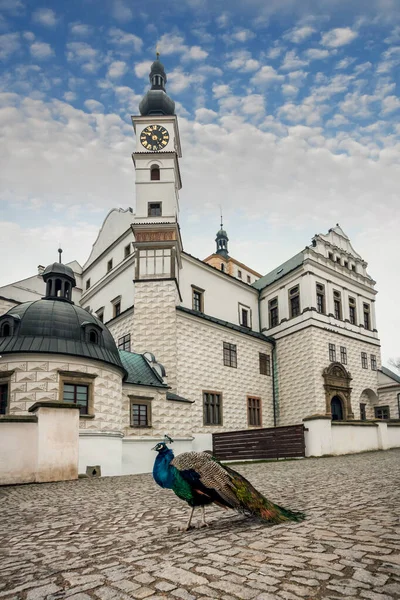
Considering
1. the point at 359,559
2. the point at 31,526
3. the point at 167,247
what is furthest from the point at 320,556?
the point at 167,247

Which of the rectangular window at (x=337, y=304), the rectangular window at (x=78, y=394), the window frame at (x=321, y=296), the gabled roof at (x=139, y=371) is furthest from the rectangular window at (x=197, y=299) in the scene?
the rectangular window at (x=78, y=394)

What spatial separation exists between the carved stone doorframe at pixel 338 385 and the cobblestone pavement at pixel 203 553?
2326 centimetres

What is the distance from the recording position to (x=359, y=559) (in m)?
3.86

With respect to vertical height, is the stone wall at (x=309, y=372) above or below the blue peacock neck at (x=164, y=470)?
A: above

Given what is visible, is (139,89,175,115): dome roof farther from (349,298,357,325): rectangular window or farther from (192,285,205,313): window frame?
(349,298,357,325): rectangular window

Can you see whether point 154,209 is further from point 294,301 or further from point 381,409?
point 381,409

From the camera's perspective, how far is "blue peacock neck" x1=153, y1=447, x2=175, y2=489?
5.37 metres

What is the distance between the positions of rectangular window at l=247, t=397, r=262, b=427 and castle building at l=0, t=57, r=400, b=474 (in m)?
0.12

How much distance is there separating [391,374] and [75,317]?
85.2 feet

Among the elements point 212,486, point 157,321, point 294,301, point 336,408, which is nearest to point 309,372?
point 336,408

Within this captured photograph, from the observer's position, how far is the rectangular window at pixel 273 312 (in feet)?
113

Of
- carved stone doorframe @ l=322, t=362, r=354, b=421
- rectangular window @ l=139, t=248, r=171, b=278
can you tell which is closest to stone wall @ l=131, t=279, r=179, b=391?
rectangular window @ l=139, t=248, r=171, b=278

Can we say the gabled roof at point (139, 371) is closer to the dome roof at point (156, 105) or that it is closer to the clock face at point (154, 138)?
the clock face at point (154, 138)

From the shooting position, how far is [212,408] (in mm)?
28047
